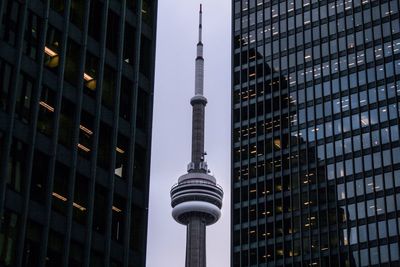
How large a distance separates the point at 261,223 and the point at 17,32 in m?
108

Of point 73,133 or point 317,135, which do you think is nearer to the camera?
point 73,133

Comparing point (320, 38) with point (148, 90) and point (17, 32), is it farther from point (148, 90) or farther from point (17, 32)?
point (17, 32)

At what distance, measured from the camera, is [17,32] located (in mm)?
55000

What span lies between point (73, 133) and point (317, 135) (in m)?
106

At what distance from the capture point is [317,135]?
159250 mm

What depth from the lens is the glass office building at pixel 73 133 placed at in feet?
171

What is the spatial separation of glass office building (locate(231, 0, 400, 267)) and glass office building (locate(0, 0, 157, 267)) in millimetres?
86267

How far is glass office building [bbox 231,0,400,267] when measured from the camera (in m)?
148

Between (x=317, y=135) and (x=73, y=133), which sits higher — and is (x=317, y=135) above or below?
above

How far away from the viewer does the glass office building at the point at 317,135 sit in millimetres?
147625

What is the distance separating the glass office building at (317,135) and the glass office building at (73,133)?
8627 centimetres

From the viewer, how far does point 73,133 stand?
5700cm

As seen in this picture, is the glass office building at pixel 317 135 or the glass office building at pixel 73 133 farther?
the glass office building at pixel 317 135

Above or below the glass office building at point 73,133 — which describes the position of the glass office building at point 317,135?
above
